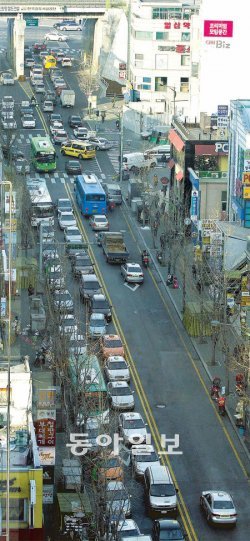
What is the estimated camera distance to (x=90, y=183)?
148 metres

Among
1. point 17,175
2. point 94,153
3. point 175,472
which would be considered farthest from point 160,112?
point 175,472

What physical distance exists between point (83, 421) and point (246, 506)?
10076 mm

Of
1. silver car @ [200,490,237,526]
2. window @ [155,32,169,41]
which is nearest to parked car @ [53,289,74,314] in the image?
silver car @ [200,490,237,526]

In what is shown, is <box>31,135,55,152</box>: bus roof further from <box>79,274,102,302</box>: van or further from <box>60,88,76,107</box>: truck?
<box>79,274,102,302</box>: van

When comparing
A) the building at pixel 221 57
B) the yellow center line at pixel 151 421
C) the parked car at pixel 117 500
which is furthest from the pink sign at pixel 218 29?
the parked car at pixel 117 500

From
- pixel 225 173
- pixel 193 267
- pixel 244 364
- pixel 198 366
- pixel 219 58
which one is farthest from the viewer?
pixel 219 58

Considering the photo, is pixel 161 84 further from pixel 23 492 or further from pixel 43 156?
pixel 23 492

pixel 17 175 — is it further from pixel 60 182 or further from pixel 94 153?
pixel 94 153

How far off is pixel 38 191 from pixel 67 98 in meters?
41.2

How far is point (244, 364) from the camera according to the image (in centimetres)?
10181

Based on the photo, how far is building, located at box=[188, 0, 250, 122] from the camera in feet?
536

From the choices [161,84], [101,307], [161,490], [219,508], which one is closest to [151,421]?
[161,490]

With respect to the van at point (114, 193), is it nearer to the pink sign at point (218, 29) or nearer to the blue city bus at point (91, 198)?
the blue city bus at point (91, 198)

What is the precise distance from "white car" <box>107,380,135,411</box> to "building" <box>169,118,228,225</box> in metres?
30.2
